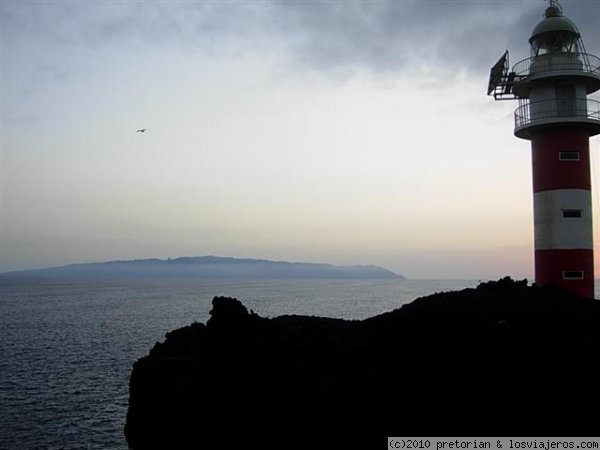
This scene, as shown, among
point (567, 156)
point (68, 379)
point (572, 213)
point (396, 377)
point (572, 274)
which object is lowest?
point (68, 379)

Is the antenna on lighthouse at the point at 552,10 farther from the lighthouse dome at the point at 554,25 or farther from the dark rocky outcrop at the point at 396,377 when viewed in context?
the dark rocky outcrop at the point at 396,377

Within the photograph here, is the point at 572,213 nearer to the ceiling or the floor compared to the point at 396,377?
nearer to the ceiling

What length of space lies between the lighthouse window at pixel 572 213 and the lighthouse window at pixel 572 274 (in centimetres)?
237

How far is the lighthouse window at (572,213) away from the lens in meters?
24.0

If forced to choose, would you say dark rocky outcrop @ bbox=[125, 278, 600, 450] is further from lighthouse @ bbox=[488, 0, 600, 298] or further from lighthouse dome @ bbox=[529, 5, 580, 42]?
lighthouse dome @ bbox=[529, 5, 580, 42]

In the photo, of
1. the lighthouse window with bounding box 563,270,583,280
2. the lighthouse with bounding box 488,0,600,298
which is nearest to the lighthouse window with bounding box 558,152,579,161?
the lighthouse with bounding box 488,0,600,298

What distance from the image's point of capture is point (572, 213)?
2398cm

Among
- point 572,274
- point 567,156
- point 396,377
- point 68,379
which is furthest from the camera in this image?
point 68,379

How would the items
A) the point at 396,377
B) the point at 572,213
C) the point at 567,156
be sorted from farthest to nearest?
1. the point at 567,156
2. the point at 572,213
3. the point at 396,377

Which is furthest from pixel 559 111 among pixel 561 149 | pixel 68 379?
pixel 68 379

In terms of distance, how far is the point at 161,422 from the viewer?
1822 cm

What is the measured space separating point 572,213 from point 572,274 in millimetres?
2683

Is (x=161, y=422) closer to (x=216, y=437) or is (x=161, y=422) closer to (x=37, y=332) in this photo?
(x=216, y=437)

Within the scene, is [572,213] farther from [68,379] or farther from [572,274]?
[68,379]
